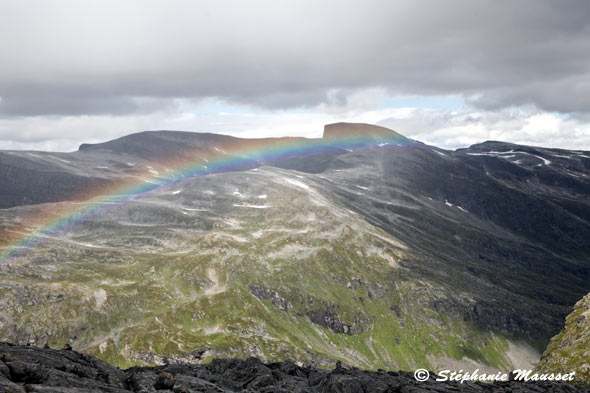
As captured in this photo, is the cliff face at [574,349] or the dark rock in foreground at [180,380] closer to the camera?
the dark rock in foreground at [180,380]

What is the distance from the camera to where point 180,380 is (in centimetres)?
6175

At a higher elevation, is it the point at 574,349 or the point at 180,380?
the point at 180,380

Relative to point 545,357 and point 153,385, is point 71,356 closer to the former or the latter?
point 153,385

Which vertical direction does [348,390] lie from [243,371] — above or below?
above

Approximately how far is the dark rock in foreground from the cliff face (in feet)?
36.4

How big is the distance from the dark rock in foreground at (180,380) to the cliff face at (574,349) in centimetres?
1109

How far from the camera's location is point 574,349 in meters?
91.0

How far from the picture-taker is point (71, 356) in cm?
6625

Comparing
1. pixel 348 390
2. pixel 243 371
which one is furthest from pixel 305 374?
pixel 348 390

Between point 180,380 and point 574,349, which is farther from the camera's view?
point 574,349

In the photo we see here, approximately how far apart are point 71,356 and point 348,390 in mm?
38374

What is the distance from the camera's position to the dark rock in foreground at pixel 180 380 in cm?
4922

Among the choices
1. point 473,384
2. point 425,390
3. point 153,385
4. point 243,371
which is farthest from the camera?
point 243,371

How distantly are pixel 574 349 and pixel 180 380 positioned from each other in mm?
73675
